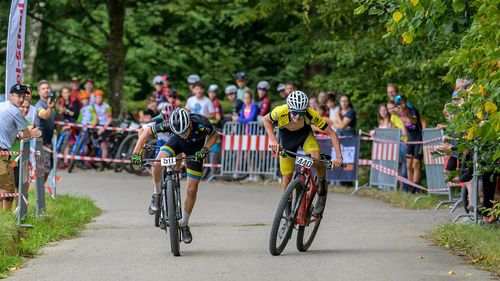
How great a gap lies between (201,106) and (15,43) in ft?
31.7

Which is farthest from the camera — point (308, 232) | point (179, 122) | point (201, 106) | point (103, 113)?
point (103, 113)

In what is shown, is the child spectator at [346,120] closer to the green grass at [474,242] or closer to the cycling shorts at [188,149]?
the green grass at [474,242]

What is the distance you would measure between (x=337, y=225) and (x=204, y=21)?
20740 millimetres

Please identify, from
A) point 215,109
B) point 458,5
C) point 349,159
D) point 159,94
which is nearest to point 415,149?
point 349,159

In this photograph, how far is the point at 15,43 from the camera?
1479 centimetres

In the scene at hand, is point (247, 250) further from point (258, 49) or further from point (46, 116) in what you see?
point (258, 49)

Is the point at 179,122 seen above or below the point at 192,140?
above

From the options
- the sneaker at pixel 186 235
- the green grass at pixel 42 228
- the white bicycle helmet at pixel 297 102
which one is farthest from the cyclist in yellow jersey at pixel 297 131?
the green grass at pixel 42 228

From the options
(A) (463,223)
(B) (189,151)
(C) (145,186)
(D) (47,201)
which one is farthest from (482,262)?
(C) (145,186)

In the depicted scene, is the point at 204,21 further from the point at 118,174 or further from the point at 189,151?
the point at 189,151

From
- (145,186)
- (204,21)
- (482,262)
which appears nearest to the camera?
(482,262)

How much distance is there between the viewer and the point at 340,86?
81.4ft

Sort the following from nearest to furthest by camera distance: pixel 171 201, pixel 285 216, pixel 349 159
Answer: pixel 285 216 → pixel 171 201 → pixel 349 159

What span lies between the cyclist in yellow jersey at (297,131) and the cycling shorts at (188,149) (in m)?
0.93
